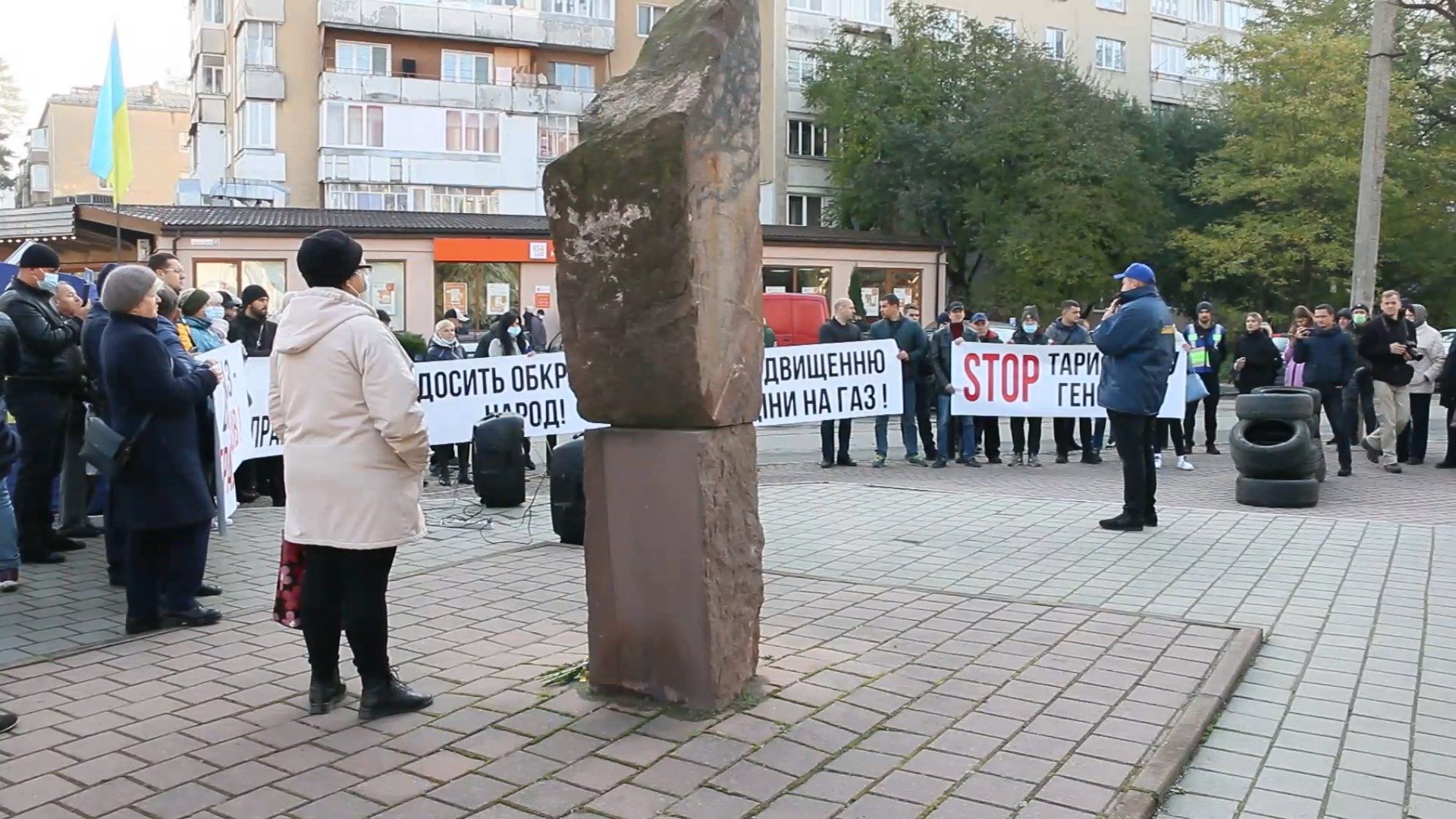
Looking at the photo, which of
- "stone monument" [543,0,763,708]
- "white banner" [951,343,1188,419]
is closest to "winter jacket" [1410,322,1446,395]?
"white banner" [951,343,1188,419]

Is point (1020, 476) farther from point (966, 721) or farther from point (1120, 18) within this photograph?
point (1120, 18)

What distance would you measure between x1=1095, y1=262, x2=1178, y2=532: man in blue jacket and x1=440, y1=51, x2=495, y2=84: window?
130 ft

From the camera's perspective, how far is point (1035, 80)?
43.2 m

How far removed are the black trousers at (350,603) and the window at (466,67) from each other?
4326 cm

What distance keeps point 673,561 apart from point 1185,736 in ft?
6.66

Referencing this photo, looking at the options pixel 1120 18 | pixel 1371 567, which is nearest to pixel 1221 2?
pixel 1120 18

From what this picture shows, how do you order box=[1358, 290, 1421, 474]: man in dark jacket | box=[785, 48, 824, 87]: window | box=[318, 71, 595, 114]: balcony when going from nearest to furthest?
box=[1358, 290, 1421, 474]: man in dark jacket → box=[318, 71, 595, 114]: balcony → box=[785, 48, 824, 87]: window

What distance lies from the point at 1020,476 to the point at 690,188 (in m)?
9.65

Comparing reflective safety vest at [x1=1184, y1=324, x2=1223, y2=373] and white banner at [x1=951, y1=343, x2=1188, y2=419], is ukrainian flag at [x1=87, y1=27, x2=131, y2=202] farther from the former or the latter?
reflective safety vest at [x1=1184, y1=324, x2=1223, y2=373]

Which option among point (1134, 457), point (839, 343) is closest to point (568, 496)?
point (1134, 457)

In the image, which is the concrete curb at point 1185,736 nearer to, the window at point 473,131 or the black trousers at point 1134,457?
the black trousers at point 1134,457

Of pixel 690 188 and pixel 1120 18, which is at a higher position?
pixel 1120 18

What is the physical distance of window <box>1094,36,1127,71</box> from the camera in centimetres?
5931

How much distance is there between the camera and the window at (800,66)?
168ft
